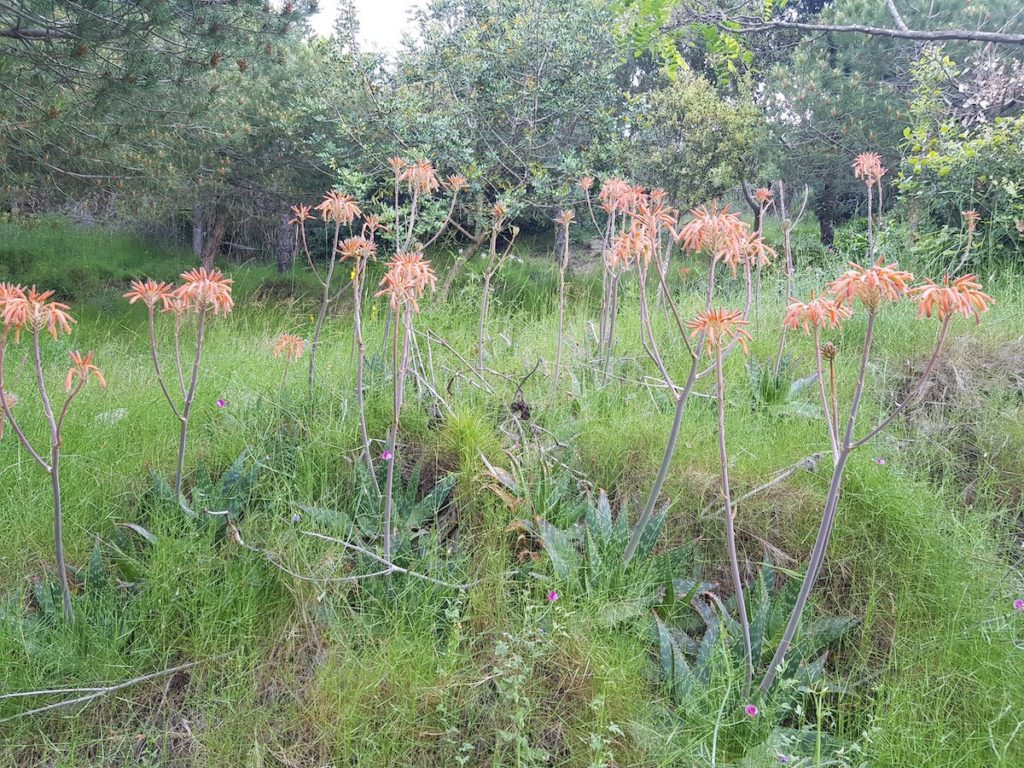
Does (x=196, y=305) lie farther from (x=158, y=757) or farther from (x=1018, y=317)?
(x=1018, y=317)

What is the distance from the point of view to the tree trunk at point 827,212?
418 inches

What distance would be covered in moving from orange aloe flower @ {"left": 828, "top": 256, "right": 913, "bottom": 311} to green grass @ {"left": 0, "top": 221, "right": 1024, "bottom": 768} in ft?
3.38

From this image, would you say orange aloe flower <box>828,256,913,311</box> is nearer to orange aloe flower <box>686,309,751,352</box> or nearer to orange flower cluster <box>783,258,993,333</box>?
orange flower cluster <box>783,258,993,333</box>

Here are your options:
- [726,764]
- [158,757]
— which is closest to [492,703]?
[726,764]

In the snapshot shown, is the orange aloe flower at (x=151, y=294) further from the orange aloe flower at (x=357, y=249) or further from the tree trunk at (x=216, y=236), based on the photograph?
the tree trunk at (x=216, y=236)

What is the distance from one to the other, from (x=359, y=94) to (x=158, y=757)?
7666 mm

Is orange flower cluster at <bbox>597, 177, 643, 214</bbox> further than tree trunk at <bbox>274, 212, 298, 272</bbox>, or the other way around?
tree trunk at <bbox>274, 212, 298, 272</bbox>

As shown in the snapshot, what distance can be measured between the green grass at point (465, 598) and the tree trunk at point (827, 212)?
8.40 meters

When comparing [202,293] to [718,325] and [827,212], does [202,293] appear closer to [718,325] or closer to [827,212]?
[718,325]

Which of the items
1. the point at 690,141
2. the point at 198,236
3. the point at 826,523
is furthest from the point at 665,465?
the point at 198,236

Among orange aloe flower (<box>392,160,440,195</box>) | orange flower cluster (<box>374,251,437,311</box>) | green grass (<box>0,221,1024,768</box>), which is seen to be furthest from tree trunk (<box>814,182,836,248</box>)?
orange flower cluster (<box>374,251,437,311</box>)

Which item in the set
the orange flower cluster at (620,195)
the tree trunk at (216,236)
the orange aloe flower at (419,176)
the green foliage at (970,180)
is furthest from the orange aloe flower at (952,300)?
the tree trunk at (216,236)

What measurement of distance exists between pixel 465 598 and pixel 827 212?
36.1ft

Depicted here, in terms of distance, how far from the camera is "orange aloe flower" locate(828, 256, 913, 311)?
1.42m
